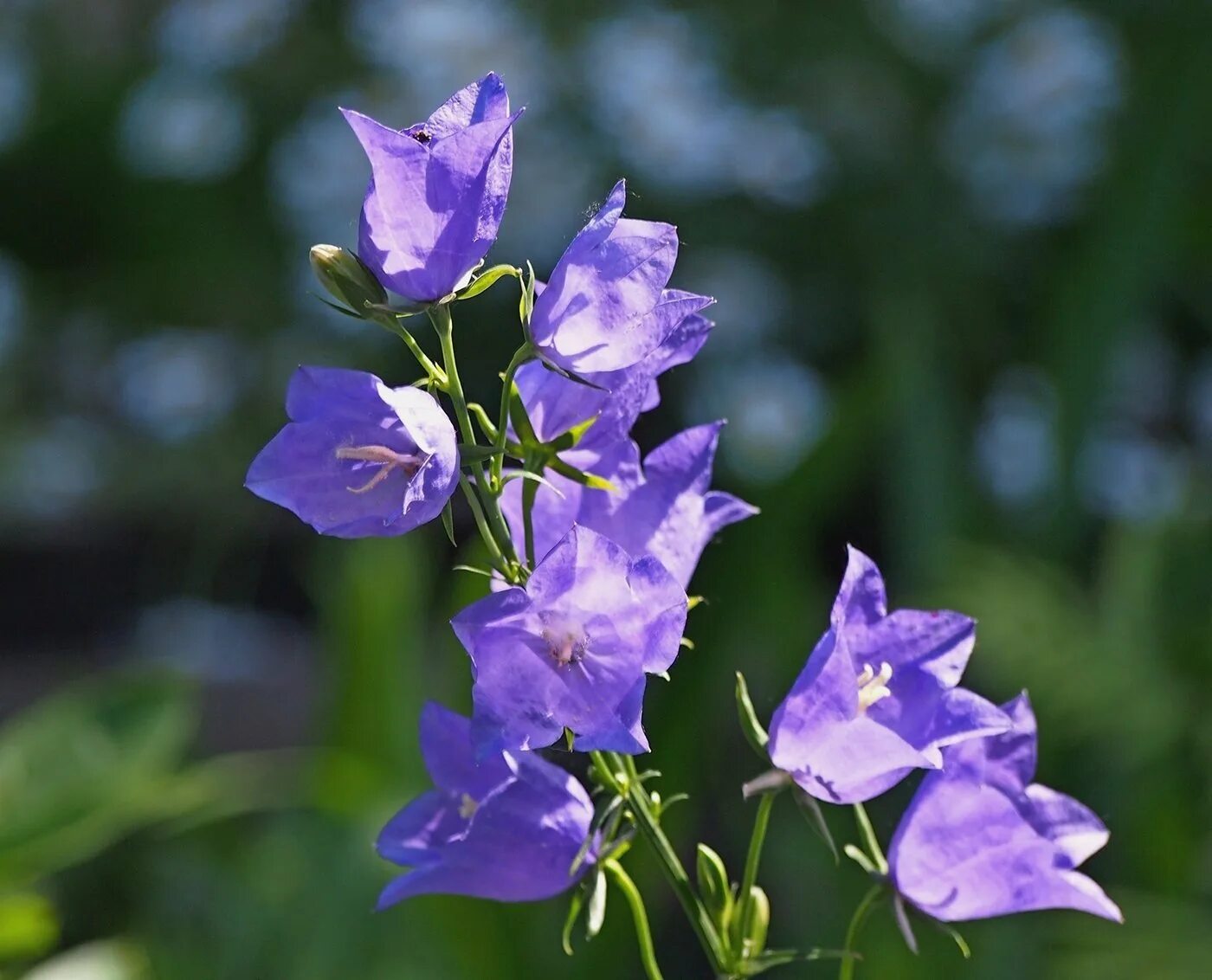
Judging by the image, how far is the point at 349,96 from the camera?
7.23 feet

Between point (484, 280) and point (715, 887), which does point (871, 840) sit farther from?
point (484, 280)

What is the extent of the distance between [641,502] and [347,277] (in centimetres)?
11

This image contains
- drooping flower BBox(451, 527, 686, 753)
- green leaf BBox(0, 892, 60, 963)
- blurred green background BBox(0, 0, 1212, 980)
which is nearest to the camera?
drooping flower BBox(451, 527, 686, 753)

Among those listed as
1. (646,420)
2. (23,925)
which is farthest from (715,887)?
(646,420)

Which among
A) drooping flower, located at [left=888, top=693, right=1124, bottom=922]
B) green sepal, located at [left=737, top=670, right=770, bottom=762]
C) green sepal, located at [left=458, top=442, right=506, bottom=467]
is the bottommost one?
drooping flower, located at [left=888, top=693, right=1124, bottom=922]

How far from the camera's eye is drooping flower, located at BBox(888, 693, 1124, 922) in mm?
403

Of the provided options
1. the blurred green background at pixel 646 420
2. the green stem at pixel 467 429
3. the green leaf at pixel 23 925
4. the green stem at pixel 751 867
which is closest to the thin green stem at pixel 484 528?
the green stem at pixel 467 429

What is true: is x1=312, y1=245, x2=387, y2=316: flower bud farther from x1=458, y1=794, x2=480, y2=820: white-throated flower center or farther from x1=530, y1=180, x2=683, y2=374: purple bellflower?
x1=458, y1=794, x2=480, y2=820: white-throated flower center

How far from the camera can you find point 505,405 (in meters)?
0.37

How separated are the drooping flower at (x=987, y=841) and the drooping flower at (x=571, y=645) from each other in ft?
0.38

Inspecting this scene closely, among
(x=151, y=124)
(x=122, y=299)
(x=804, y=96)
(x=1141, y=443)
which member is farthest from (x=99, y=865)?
(x=1141, y=443)

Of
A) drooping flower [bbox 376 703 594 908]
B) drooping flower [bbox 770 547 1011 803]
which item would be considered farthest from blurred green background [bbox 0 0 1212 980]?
drooping flower [bbox 770 547 1011 803]

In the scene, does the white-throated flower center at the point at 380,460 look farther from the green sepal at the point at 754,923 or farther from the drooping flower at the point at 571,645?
the green sepal at the point at 754,923

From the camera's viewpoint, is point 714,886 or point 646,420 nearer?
point 714,886
